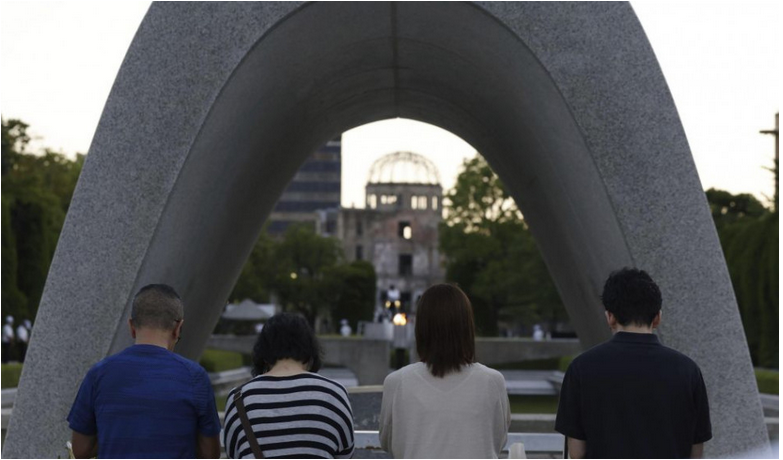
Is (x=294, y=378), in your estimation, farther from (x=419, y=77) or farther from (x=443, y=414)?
(x=419, y=77)

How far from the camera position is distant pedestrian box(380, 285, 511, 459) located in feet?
12.5

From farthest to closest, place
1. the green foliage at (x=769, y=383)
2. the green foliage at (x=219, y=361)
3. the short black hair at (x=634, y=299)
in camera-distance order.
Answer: the green foliage at (x=219, y=361)
the green foliage at (x=769, y=383)
the short black hair at (x=634, y=299)

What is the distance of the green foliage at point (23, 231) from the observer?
96.3 ft

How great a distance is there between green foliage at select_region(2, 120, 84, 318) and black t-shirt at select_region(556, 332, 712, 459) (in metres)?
26.7

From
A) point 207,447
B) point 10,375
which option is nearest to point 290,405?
point 207,447

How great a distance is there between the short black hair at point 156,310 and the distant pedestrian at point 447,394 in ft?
2.96

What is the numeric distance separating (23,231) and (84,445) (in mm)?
29130

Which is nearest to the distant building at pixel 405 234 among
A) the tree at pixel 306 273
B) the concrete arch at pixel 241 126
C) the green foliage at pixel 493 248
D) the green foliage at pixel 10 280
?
the tree at pixel 306 273

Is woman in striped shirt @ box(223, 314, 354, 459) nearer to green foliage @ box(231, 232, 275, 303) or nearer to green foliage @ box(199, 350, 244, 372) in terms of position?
green foliage @ box(199, 350, 244, 372)

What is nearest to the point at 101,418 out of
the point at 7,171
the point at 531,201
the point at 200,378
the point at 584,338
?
the point at 200,378

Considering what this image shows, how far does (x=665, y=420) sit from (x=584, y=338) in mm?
6000

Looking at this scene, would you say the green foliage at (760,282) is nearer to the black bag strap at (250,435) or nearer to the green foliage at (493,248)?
the green foliage at (493,248)

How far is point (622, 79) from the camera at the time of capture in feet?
20.1

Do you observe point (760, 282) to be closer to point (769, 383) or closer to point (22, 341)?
point (769, 383)
